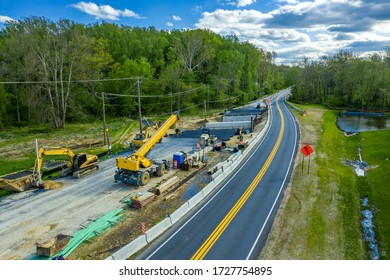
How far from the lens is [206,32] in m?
100

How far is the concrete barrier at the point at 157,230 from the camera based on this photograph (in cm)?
1928

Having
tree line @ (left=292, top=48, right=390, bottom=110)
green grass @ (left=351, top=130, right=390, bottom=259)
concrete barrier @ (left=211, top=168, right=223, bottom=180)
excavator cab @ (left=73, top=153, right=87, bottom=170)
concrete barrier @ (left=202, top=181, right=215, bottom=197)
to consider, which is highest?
tree line @ (left=292, top=48, right=390, bottom=110)

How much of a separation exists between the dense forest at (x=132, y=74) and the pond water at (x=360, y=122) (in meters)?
8.41

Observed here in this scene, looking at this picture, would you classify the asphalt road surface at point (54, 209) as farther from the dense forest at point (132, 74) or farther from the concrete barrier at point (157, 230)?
the dense forest at point (132, 74)

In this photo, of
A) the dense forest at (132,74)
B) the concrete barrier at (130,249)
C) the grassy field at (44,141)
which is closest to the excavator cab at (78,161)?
the grassy field at (44,141)

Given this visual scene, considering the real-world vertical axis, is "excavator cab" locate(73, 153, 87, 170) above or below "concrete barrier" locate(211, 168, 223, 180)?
above

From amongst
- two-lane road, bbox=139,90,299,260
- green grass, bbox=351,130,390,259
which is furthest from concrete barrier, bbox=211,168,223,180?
green grass, bbox=351,130,390,259

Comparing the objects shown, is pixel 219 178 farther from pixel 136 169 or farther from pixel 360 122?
pixel 360 122

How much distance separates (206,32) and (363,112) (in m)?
57.2

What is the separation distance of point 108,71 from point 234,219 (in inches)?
2728

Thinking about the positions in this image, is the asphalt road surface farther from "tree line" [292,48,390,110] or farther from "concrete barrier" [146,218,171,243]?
"tree line" [292,48,390,110]

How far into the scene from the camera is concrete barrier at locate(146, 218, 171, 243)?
63.3 feet

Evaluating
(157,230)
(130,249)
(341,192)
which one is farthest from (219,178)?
(130,249)

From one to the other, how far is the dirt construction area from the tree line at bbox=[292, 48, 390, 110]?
8112cm
